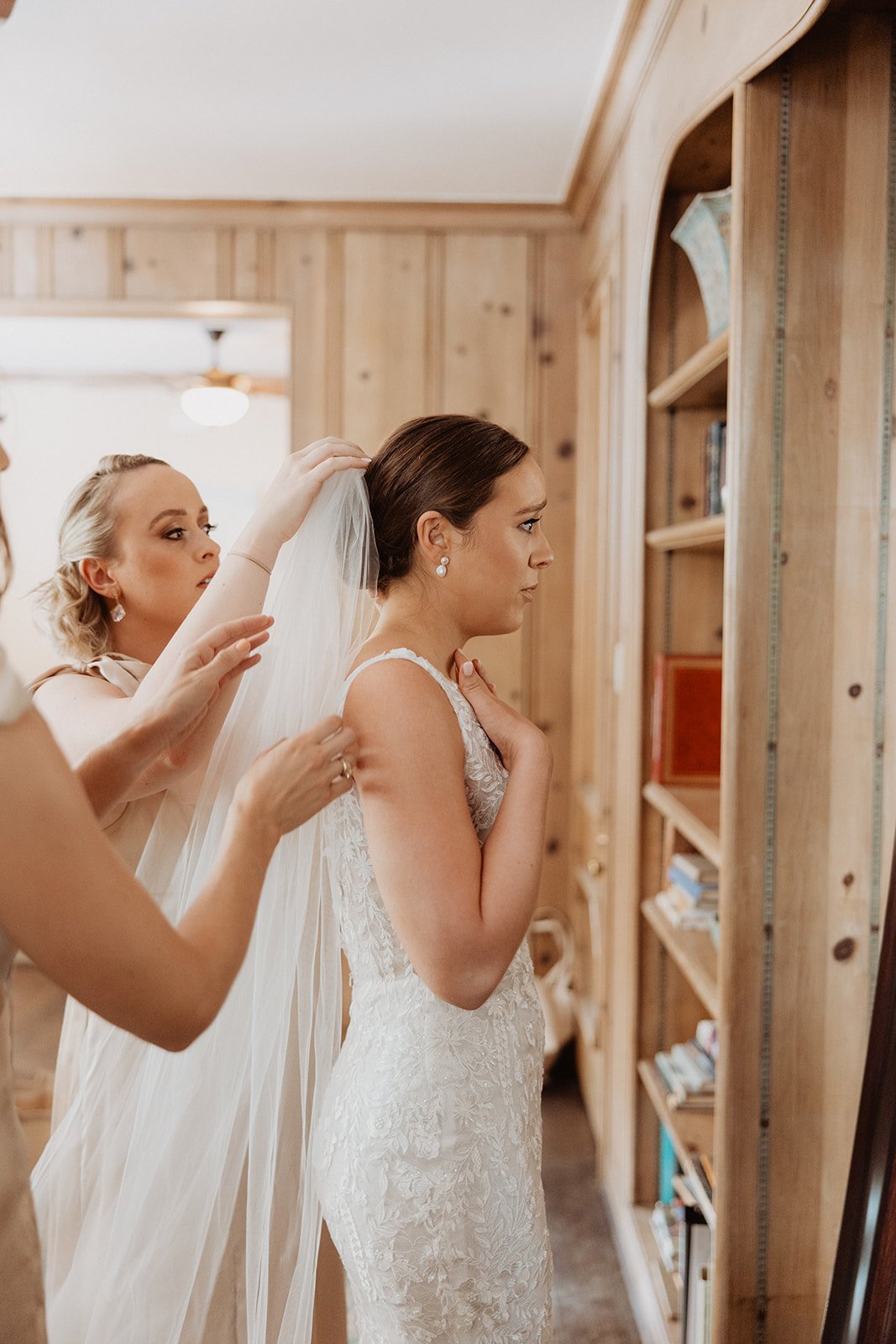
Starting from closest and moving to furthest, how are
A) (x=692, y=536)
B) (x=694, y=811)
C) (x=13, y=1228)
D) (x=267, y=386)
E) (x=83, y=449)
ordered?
(x=13, y=1228) < (x=692, y=536) < (x=694, y=811) < (x=267, y=386) < (x=83, y=449)

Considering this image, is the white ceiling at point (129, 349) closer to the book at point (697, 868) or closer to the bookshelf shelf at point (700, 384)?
the bookshelf shelf at point (700, 384)

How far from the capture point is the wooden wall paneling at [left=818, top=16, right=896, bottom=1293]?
1.57m

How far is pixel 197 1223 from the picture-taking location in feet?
4.19

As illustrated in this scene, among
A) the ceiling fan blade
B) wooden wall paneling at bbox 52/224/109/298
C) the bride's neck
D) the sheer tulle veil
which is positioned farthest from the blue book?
the ceiling fan blade

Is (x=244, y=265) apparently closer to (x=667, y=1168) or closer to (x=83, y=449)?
(x=667, y=1168)

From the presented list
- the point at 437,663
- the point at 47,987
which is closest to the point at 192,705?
the point at 437,663

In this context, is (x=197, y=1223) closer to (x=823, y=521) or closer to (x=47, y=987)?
(x=823, y=521)

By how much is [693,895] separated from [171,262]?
112 inches

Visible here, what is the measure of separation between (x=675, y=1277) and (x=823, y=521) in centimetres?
167

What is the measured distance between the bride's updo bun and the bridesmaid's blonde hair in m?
0.54

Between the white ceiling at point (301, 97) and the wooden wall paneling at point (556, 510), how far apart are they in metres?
0.30

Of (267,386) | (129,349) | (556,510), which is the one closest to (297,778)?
(556,510)

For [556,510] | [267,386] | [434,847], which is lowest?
[434,847]

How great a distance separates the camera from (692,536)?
208 centimetres
